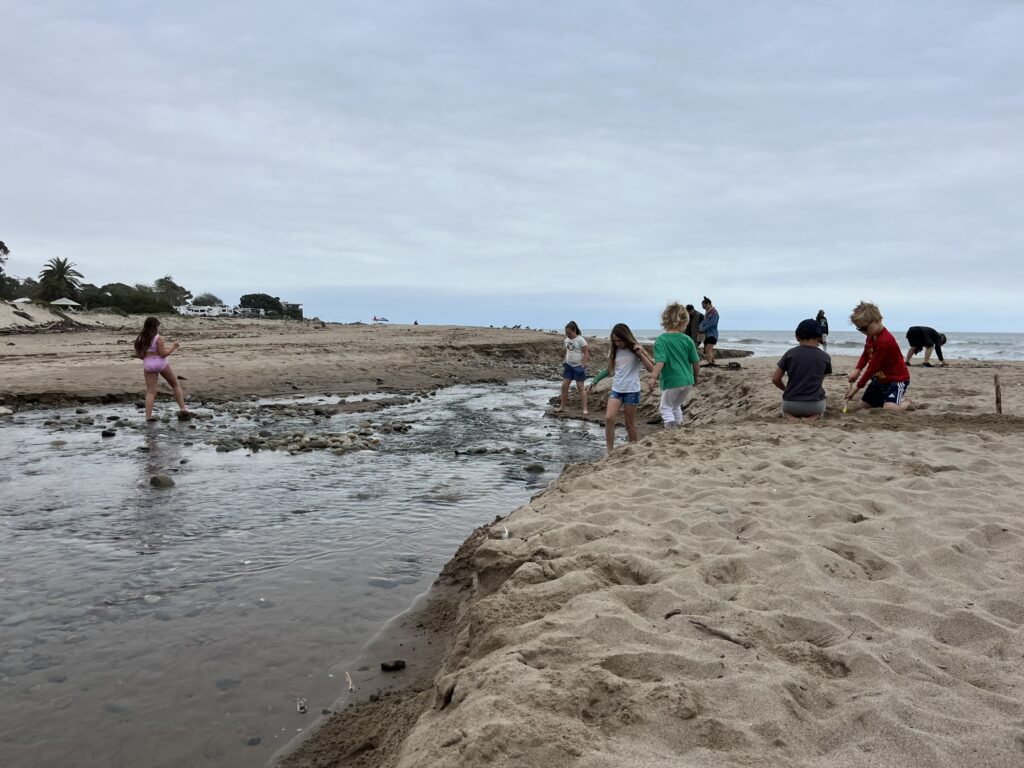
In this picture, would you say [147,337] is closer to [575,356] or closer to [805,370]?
[575,356]

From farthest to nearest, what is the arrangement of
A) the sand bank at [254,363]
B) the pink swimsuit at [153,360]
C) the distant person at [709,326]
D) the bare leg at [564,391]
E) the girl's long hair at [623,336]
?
1. the distant person at [709,326]
2. the sand bank at [254,363]
3. the bare leg at [564,391]
4. the pink swimsuit at [153,360]
5. the girl's long hair at [623,336]

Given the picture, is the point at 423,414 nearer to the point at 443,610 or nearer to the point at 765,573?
the point at 443,610

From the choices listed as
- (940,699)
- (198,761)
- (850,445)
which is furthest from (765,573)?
(850,445)

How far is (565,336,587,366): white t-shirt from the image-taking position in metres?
13.9

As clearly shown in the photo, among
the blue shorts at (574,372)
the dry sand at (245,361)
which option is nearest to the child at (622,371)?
the blue shorts at (574,372)

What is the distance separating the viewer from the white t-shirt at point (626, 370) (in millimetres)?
8773

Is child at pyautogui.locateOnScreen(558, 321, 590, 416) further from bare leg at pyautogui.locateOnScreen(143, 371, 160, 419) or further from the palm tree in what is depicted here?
the palm tree

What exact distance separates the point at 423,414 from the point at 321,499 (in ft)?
23.8

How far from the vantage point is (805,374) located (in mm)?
8672

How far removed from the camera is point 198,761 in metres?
2.98

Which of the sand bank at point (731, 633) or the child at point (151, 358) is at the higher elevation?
the child at point (151, 358)

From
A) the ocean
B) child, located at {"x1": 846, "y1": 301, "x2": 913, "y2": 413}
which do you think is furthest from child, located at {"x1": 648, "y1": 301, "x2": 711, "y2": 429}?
the ocean

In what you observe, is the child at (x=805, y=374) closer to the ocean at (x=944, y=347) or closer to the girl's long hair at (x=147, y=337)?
the girl's long hair at (x=147, y=337)

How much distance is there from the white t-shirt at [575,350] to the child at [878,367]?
571cm
